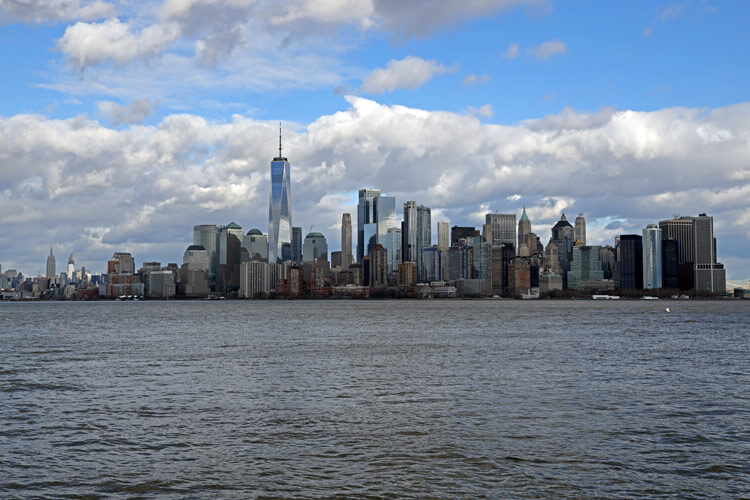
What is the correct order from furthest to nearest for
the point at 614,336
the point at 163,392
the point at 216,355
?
the point at 614,336 → the point at 216,355 → the point at 163,392

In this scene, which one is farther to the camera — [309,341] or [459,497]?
[309,341]

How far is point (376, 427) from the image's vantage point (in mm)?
32375

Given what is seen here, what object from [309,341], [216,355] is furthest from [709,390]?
[309,341]

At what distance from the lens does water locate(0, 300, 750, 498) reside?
23.3 metres

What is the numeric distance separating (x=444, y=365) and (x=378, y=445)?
30.7 metres

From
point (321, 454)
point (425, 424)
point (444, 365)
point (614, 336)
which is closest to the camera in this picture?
point (321, 454)

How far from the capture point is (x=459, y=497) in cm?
2161

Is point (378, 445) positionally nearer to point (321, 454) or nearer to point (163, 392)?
point (321, 454)

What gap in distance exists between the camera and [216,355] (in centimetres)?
6938

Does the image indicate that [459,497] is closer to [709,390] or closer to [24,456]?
[24,456]

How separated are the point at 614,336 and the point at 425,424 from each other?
7437cm

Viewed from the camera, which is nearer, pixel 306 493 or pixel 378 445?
pixel 306 493

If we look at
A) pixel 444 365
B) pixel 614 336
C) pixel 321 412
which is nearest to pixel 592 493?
pixel 321 412

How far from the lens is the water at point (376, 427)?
23297 millimetres
